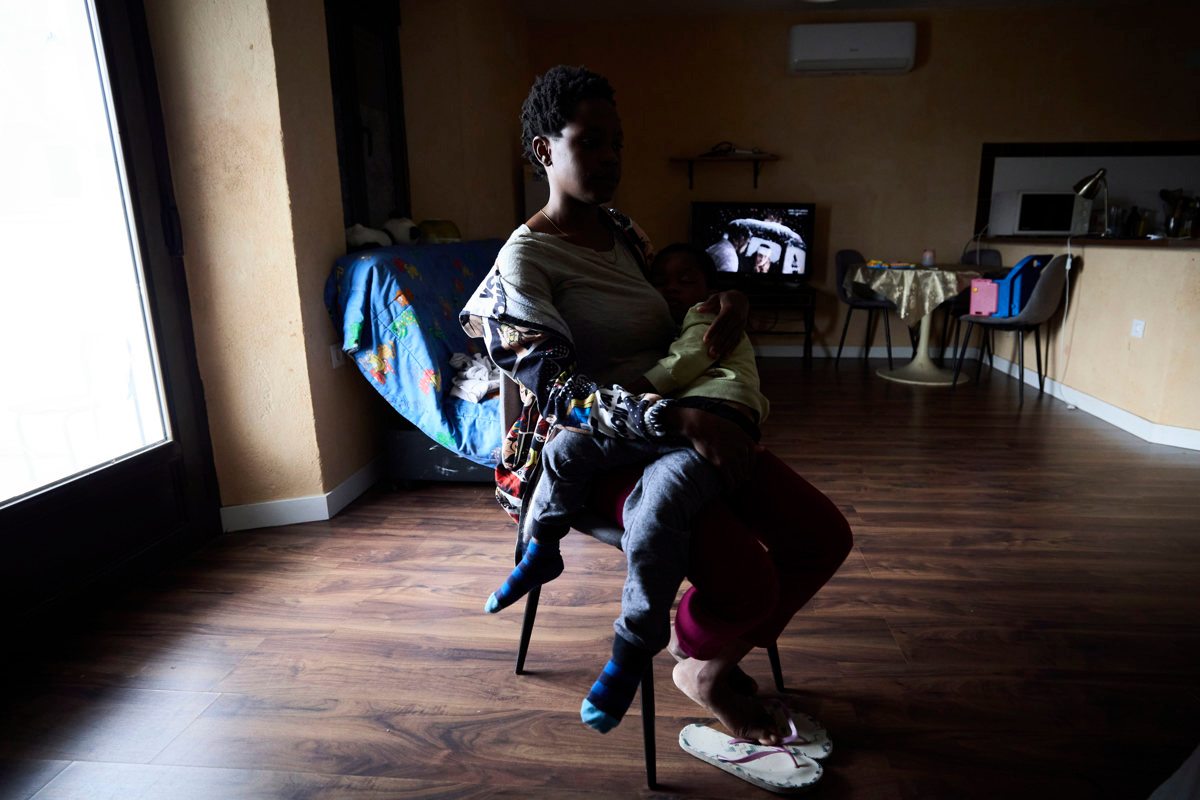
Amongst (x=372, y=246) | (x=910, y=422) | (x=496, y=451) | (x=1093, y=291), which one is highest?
(x=372, y=246)

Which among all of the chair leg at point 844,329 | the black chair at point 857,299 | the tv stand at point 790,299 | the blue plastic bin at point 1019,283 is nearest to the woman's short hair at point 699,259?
the blue plastic bin at point 1019,283

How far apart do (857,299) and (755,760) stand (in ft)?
14.2

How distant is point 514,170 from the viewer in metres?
4.60

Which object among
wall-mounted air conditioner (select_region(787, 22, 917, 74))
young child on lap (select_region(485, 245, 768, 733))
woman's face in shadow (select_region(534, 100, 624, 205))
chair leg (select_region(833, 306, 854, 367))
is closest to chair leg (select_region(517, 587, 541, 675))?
young child on lap (select_region(485, 245, 768, 733))

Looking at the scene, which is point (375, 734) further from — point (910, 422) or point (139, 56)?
point (910, 422)

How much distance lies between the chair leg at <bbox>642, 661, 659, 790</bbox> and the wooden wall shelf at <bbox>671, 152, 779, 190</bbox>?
470 centimetres

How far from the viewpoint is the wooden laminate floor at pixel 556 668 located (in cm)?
129

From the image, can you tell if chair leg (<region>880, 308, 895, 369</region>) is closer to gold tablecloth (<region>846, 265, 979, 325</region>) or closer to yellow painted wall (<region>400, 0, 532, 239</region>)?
gold tablecloth (<region>846, 265, 979, 325</region>)

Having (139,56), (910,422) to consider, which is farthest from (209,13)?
(910,422)

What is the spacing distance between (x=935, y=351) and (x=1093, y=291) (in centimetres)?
155

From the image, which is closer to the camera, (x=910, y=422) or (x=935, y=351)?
(x=910, y=422)

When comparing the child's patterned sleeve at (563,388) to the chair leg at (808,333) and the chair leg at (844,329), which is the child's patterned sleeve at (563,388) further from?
the chair leg at (844,329)

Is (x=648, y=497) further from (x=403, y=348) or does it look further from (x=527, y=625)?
(x=403, y=348)

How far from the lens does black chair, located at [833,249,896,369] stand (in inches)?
194
